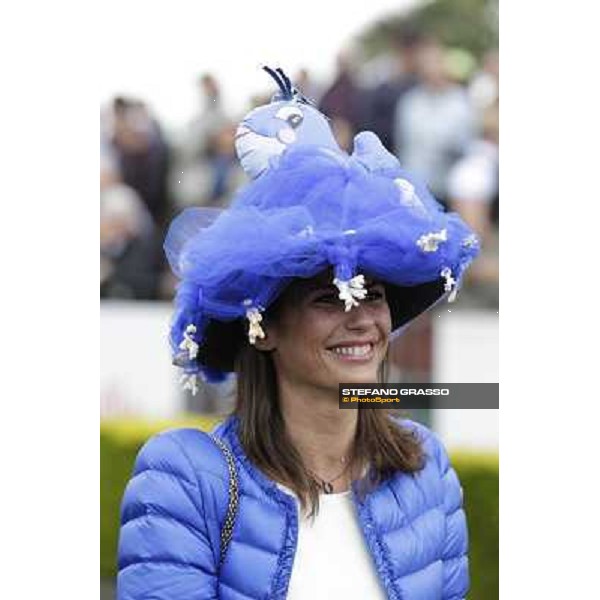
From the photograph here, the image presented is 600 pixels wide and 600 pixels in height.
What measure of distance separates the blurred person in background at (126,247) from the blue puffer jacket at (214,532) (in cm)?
41

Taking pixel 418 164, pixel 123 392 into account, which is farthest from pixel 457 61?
pixel 123 392

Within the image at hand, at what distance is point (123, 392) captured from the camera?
203 cm

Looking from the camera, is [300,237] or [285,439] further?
[285,439]

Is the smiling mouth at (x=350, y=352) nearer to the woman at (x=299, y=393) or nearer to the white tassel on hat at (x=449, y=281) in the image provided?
the woman at (x=299, y=393)

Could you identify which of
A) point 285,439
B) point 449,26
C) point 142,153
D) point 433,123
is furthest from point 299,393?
point 449,26

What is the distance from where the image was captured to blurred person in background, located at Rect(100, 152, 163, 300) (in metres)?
2.01

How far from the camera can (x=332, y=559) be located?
167 centimetres

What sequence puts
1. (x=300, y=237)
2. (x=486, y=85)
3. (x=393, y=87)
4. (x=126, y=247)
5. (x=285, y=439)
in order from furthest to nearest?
(x=393, y=87) → (x=486, y=85) → (x=126, y=247) → (x=285, y=439) → (x=300, y=237)

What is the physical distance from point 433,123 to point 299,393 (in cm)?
78

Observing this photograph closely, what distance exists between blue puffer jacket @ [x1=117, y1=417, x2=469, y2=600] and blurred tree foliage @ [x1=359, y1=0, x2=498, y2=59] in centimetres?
88

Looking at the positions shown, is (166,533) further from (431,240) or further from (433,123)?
(433,123)

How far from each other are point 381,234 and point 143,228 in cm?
55

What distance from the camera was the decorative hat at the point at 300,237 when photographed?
5.27 feet
